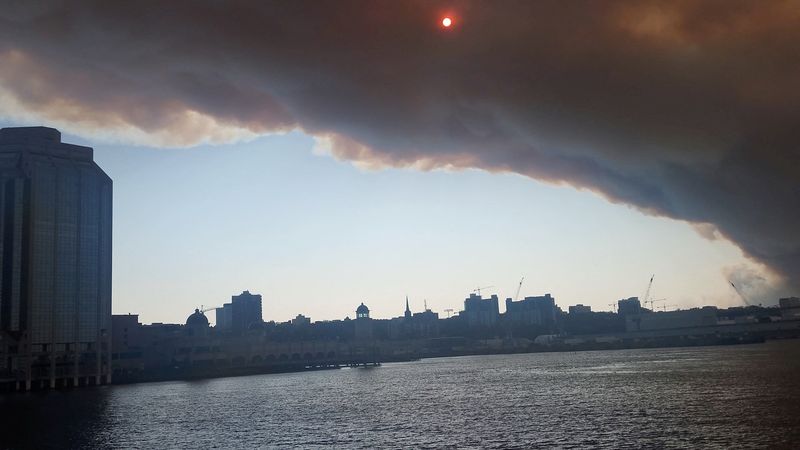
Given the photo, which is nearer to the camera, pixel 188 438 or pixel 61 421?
pixel 188 438

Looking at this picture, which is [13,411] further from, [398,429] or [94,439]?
[398,429]

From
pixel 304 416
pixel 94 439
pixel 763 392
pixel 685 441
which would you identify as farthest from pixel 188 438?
pixel 763 392

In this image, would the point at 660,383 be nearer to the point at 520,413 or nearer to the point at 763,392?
the point at 763,392

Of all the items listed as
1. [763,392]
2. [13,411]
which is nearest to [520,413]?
[763,392]

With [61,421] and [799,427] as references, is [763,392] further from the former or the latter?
[61,421]

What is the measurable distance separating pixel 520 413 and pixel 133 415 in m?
87.5

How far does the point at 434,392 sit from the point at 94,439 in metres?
99.6

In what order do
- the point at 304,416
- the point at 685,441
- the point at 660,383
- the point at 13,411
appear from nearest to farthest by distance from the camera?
the point at 685,441
the point at 304,416
the point at 13,411
the point at 660,383

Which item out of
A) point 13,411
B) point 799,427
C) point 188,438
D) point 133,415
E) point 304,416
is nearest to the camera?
point 799,427

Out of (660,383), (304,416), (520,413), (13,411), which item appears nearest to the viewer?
(520,413)

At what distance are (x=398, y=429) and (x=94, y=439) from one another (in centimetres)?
5140

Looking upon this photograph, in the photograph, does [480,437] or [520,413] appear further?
[520,413]

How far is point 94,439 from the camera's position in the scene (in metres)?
118

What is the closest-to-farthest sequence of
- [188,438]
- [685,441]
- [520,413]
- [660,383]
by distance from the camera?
[685,441] → [188,438] → [520,413] → [660,383]
